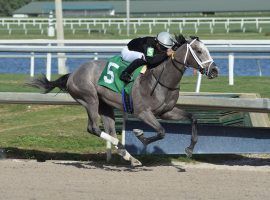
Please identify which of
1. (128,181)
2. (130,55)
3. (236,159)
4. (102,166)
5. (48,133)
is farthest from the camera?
(48,133)

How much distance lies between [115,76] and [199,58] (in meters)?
0.87

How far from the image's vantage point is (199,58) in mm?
6801

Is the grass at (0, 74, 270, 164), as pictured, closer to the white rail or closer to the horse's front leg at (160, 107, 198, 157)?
the horse's front leg at (160, 107, 198, 157)

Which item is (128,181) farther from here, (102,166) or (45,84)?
(45,84)

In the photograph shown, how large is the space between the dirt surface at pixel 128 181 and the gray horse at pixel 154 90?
32 centimetres

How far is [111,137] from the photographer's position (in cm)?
725

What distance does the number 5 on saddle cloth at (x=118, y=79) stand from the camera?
7.13 meters

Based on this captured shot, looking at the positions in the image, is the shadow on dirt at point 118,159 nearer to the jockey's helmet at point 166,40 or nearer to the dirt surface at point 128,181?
the dirt surface at point 128,181

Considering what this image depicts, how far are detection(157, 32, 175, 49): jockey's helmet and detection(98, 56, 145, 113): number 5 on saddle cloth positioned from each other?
0.29 meters

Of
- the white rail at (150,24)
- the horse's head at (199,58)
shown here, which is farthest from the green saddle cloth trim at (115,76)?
the white rail at (150,24)

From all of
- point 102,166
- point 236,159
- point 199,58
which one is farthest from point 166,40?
point 236,159

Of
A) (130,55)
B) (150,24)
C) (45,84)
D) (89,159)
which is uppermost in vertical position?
(130,55)

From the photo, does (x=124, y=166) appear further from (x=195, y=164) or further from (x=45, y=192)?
(x=45, y=192)

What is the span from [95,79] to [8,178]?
1.36m
